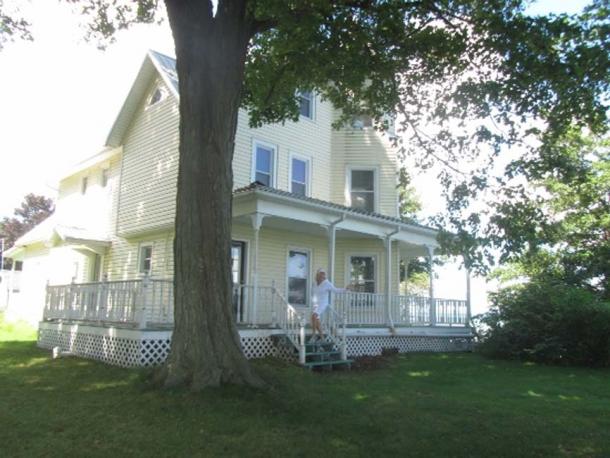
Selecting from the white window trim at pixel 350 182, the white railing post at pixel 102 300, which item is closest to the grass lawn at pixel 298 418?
the white railing post at pixel 102 300

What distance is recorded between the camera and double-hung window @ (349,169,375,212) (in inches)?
697

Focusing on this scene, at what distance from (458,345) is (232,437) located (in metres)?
12.7

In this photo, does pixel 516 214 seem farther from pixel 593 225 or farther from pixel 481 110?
pixel 593 225

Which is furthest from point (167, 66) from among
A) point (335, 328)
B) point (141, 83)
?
point (335, 328)

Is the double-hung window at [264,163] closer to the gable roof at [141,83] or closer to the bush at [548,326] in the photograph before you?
the gable roof at [141,83]

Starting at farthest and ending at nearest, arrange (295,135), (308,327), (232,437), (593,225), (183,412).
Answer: (593,225), (295,135), (308,327), (183,412), (232,437)

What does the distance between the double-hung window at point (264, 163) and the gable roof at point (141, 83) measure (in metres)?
2.95

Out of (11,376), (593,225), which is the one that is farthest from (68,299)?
(593,225)

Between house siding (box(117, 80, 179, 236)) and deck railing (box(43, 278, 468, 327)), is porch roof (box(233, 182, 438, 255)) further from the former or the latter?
house siding (box(117, 80, 179, 236))

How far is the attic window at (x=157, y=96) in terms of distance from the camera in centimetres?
1617

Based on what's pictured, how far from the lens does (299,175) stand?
16703mm

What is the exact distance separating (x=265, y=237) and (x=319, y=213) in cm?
224

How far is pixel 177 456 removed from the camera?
5.10 metres

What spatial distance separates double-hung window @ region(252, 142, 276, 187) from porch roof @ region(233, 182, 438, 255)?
241 centimetres
